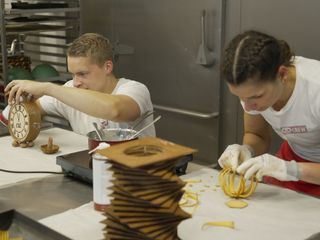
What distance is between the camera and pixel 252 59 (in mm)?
1487

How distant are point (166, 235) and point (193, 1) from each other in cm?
224

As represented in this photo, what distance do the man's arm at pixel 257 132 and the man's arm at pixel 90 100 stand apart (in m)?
0.44

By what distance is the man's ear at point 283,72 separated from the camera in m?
1.58

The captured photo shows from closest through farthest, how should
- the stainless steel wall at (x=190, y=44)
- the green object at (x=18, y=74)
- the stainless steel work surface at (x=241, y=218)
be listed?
the stainless steel work surface at (x=241, y=218), the stainless steel wall at (x=190, y=44), the green object at (x=18, y=74)

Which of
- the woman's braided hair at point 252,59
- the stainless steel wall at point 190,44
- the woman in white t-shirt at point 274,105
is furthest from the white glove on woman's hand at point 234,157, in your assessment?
the stainless steel wall at point 190,44

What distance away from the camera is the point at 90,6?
381 centimetres

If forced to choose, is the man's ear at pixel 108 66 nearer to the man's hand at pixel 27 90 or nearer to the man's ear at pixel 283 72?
the man's hand at pixel 27 90

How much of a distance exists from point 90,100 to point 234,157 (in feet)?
1.96

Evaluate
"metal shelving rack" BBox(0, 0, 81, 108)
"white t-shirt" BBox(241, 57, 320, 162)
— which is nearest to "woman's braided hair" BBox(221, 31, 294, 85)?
"white t-shirt" BBox(241, 57, 320, 162)

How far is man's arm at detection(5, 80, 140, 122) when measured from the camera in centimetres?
189

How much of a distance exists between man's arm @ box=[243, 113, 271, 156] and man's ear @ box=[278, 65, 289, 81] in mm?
339

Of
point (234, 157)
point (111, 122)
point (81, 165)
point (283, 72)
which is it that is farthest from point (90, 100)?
point (283, 72)

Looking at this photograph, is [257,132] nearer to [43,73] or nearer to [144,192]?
[144,192]

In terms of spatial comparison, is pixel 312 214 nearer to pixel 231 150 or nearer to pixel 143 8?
pixel 231 150
